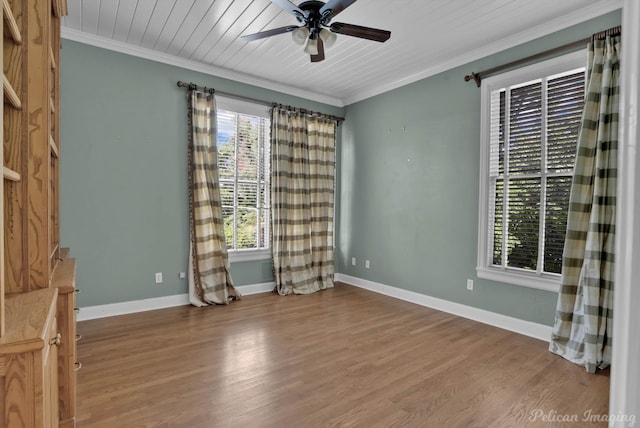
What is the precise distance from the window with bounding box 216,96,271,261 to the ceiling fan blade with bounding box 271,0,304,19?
2.04 meters

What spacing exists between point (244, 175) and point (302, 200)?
2.80 ft

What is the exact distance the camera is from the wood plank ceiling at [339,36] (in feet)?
9.32

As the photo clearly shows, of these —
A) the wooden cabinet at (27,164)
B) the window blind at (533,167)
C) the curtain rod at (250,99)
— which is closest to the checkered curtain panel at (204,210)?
the curtain rod at (250,99)

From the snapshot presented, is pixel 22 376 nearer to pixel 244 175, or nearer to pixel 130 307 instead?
pixel 130 307

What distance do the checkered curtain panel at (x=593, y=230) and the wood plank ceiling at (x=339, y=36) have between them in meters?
0.60

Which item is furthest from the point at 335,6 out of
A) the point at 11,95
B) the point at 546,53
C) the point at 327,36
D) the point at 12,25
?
the point at 546,53

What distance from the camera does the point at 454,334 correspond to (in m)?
3.25

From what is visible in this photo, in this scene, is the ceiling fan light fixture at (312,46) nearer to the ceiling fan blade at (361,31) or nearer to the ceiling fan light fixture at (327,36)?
the ceiling fan light fixture at (327,36)

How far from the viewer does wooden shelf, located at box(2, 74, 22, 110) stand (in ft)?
3.80

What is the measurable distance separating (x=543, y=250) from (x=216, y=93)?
3810 mm

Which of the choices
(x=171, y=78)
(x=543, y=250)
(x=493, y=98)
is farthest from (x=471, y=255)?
(x=171, y=78)

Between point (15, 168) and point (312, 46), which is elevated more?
point (312, 46)

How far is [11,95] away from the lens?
4.05ft

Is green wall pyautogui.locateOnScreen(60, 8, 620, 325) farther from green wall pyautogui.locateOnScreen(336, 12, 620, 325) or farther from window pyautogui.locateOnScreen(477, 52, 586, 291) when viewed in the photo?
window pyautogui.locateOnScreen(477, 52, 586, 291)
